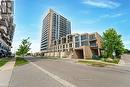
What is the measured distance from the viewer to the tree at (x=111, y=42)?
66.4 meters

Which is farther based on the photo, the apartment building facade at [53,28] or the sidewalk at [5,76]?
the apartment building facade at [53,28]

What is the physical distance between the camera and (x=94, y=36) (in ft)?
316

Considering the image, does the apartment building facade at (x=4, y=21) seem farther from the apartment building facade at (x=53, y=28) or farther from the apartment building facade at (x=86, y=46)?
the apartment building facade at (x=53, y=28)

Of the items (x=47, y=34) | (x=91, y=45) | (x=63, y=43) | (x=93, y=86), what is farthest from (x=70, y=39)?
(x=93, y=86)

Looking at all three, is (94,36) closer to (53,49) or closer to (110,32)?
(110,32)

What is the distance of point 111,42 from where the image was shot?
6669cm

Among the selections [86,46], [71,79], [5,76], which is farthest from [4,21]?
[71,79]

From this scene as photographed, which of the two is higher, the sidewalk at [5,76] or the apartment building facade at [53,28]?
the apartment building facade at [53,28]

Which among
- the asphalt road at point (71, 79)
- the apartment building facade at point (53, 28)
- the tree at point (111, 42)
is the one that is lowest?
the asphalt road at point (71, 79)

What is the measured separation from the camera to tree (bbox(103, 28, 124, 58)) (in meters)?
66.4

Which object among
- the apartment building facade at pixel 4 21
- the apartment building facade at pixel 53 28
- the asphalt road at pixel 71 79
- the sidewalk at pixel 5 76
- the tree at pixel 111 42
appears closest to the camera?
the asphalt road at pixel 71 79

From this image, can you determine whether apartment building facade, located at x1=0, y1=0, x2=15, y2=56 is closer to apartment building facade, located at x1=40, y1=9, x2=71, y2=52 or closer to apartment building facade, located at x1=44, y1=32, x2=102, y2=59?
apartment building facade, located at x1=44, y1=32, x2=102, y2=59

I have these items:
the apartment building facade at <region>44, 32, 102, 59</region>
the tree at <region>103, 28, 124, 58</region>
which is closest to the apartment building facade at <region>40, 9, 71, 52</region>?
the apartment building facade at <region>44, 32, 102, 59</region>

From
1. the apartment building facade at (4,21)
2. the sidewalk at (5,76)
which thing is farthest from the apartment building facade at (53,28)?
the sidewalk at (5,76)
